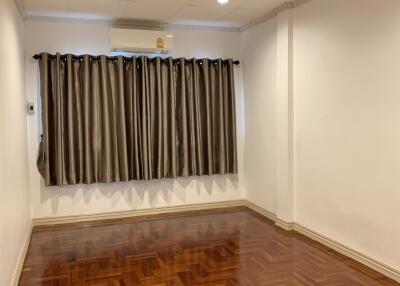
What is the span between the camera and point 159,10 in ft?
14.7

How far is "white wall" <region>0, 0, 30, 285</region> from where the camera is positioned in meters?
2.75

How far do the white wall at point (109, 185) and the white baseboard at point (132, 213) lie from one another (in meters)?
0.05

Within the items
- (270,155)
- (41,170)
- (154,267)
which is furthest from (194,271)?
(41,170)

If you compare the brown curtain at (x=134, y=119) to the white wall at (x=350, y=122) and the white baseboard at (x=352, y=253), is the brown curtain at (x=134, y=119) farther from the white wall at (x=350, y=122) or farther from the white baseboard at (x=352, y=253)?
the white baseboard at (x=352, y=253)

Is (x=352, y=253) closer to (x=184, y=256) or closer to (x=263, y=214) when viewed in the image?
(x=184, y=256)

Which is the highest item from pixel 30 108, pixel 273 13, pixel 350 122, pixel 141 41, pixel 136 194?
pixel 273 13

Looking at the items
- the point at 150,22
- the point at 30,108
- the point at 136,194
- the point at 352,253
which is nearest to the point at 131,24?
the point at 150,22

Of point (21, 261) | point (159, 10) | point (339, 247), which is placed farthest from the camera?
point (159, 10)

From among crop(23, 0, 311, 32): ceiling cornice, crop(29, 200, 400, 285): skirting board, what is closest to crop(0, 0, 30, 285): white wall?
crop(29, 200, 400, 285): skirting board

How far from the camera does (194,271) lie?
11.0 ft

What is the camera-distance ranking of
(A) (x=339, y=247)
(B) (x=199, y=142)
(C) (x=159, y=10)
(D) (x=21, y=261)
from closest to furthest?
(D) (x=21, y=261)
(A) (x=339, y=247)
(C) (x=159, y=10)
(B) (x=199, y=142)

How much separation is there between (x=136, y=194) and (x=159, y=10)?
236 cm

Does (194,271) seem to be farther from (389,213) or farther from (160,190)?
(160,190)

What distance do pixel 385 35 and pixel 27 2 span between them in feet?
11.6
